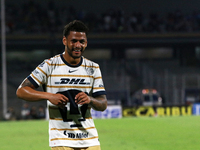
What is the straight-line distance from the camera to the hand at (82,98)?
3.47 metres

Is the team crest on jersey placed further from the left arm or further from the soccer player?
the left arm

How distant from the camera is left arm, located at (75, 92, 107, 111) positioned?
3473 mm

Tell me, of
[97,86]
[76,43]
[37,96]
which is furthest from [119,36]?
[37,96]

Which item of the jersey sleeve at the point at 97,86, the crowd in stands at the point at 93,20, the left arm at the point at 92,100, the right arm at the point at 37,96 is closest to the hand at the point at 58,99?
the right arm at the point at 37,96

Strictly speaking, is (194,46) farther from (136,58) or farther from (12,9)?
(12,9)

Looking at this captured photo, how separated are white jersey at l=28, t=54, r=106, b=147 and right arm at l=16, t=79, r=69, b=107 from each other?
0.07 meters

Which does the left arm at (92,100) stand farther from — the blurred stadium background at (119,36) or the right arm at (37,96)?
the blurred stadium background at (119,36)

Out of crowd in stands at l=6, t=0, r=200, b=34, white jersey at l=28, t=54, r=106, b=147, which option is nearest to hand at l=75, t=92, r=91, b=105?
white jersey at l=28, t=54, r=106, b=147

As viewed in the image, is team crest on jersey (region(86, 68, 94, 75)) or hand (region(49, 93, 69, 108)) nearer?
hand (region(49, 93, 69, 108))

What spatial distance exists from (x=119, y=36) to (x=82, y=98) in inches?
1290

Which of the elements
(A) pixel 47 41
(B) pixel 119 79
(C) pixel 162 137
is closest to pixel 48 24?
(A) pixel 47 41

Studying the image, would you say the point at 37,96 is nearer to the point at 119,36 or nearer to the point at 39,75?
the point at 39,75

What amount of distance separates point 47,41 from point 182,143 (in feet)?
Answer: 82.9

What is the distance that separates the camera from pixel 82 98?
11.4 ft
